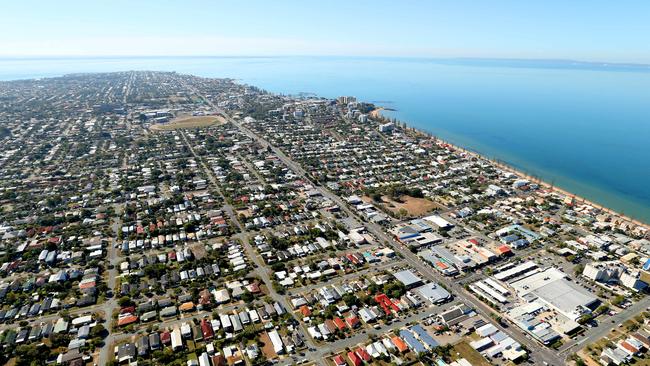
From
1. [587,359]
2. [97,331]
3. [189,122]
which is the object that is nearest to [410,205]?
[587,359]

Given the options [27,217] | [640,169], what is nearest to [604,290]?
[640,169]

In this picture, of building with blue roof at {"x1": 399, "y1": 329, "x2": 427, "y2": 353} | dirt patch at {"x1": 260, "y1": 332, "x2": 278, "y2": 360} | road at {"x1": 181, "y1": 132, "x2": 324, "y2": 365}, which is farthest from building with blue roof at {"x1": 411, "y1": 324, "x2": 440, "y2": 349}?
dirt patch at {"x1": 260, "y1": 332, "x2": 278, "y2": 360}

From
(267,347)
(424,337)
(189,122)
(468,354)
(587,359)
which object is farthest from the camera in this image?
(189,122)

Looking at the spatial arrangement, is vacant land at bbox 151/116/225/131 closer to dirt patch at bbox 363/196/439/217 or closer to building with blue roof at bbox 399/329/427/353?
dirt patch at bbox 363/196/439/217

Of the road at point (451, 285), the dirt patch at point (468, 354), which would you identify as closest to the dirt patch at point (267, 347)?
the dirt patch at point (468, 354)

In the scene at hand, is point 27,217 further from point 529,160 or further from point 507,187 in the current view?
point 529,160

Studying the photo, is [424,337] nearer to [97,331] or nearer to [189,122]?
[97,331]
